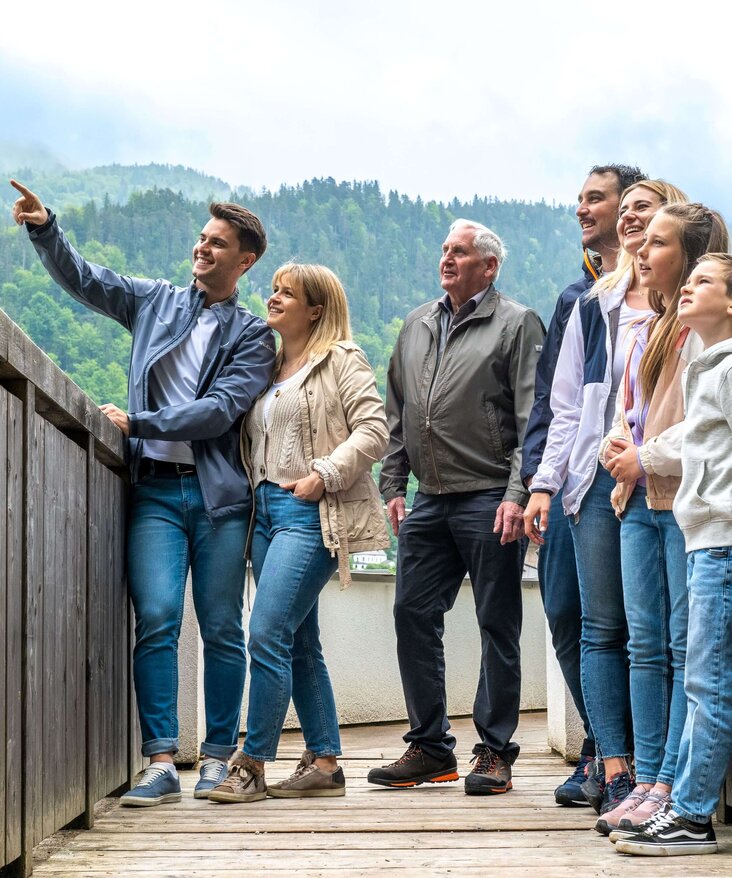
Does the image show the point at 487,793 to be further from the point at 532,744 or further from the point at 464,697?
the point at 464,697

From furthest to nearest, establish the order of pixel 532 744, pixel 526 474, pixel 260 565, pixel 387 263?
pixel 387 263, pixel 532 744, pixel 260 565, pixel 526 474

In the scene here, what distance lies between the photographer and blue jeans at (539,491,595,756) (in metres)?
3.00

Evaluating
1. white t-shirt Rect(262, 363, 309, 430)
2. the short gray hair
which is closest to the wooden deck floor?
white t-shirt Rect(262, 363, 309, 430)

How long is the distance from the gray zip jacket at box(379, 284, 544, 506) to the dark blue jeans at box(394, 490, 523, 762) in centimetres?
8

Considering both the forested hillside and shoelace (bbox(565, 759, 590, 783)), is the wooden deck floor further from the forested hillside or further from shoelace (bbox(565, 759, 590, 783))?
the forested hillside

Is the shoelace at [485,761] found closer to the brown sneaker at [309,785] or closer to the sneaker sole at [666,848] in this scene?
the brown sneaker at [309,785]

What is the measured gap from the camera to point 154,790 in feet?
9.86

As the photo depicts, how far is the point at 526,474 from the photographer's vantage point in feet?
10.1

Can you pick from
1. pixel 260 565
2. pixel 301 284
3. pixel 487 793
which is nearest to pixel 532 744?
pixel 487 793

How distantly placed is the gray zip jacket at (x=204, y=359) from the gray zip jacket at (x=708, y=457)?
137cm

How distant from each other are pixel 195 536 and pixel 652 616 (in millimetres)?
1337

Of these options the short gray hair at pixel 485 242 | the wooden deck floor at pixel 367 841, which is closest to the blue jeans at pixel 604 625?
the wooden deck floor at pixel 367 841

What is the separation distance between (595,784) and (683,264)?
1.30 meters

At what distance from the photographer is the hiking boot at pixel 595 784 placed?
9.11 feet
